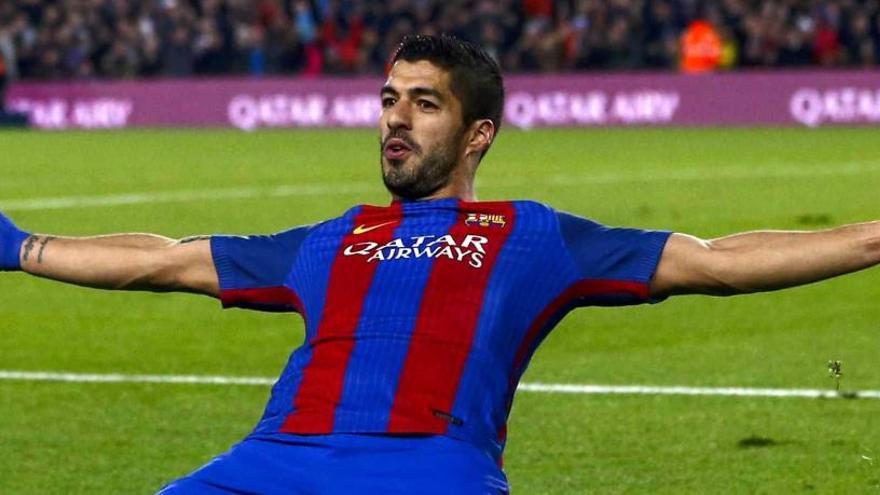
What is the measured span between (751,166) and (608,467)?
17645mm

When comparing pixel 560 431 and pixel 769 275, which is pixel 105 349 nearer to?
pixel 560 431

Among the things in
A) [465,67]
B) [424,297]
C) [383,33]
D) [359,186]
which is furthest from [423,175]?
[383,33]

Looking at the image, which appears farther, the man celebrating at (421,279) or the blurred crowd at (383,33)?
the blurred crowd at (383,33)

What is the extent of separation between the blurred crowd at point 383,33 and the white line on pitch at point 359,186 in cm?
1200

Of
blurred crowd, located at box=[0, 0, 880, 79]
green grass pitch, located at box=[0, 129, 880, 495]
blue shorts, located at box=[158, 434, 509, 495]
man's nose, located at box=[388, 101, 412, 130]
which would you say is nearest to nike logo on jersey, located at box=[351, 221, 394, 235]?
man's nose, located at box=[388, 101, 412, 130]

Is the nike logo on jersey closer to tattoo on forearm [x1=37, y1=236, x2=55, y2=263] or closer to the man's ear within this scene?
the man's ear

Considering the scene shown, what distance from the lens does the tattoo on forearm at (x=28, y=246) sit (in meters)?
5.54

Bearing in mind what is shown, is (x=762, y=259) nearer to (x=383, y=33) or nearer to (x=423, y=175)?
(x=423, y=175)

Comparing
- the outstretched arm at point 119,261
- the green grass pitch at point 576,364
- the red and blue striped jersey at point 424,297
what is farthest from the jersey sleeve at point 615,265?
the green grass pitch at point 576,364

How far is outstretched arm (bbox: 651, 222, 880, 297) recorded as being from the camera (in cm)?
500

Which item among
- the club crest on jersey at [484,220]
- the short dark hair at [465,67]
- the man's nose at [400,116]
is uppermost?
the short dark hair at [465,67]

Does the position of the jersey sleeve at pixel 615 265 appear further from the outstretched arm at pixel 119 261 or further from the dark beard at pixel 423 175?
the outstretched arm at pixel 119 261

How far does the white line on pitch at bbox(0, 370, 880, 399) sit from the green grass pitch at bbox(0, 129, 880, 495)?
0.14m

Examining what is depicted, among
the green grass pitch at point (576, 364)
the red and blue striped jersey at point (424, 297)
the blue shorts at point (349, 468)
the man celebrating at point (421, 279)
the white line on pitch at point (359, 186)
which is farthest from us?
the white line on pitch at point (359, 186)
